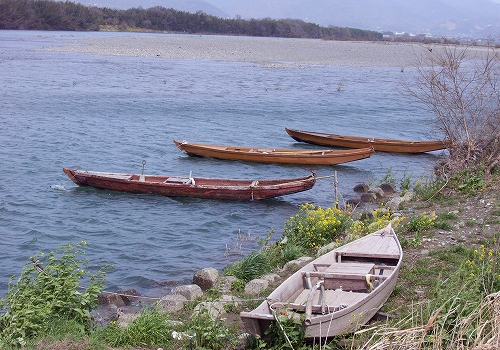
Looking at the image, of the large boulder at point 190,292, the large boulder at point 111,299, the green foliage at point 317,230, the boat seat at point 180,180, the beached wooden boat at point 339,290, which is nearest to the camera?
the beached wooden boat at point 339,290

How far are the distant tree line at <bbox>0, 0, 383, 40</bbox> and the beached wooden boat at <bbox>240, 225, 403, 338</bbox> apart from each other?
8627 cm

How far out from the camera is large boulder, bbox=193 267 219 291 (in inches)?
422

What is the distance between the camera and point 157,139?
26391 millimetres

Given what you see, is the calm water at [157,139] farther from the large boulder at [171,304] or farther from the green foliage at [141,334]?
the green foliage at [141,334]

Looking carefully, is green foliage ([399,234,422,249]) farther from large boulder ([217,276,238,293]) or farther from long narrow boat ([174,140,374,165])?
long narrow boat ([174,140,374,165])

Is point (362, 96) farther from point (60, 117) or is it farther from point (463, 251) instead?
point (463, 251)

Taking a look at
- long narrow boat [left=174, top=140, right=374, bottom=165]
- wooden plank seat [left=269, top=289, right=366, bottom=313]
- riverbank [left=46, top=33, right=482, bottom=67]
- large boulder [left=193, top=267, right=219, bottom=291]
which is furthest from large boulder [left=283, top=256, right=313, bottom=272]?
riverbank [left=46, top=33, right=482, bottom=67]

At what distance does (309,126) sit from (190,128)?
600 cm

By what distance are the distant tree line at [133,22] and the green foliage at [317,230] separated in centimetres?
8327

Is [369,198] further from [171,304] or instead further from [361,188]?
[171,304]

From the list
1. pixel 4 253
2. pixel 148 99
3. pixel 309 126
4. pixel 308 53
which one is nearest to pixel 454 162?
pixel 4 253

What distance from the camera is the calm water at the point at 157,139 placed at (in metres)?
14.6

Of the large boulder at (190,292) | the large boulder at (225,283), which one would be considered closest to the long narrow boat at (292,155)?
the large boulder at (225,283)

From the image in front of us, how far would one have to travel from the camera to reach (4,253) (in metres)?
13.6
